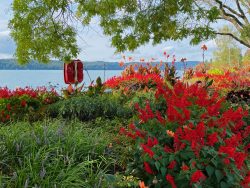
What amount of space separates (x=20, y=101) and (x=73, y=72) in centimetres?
344

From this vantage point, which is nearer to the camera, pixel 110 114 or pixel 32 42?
pixel 110 114

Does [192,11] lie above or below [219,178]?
above

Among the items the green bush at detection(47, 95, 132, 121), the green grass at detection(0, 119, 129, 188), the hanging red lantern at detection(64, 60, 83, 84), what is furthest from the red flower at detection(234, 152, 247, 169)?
the hanging red lantern at detection(64, 60, 83, 84)

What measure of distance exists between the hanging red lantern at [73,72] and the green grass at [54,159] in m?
7.90

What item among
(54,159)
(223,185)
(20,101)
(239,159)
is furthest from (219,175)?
(20,101)

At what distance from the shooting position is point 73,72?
1309 cm

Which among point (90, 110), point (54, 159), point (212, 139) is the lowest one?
point (90, 110)

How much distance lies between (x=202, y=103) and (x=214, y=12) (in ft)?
23.8

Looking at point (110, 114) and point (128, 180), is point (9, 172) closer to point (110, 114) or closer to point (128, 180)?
point (128, 180)

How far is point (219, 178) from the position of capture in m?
3.42

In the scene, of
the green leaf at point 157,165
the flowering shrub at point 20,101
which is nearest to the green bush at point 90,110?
the flowering shrub at point 20,101

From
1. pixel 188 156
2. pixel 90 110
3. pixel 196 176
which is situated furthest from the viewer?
pixel 90 110

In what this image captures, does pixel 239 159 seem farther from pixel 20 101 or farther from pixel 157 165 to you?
pixel 20 101

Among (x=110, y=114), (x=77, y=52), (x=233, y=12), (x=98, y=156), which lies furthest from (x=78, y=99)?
(x=233, y=12)
